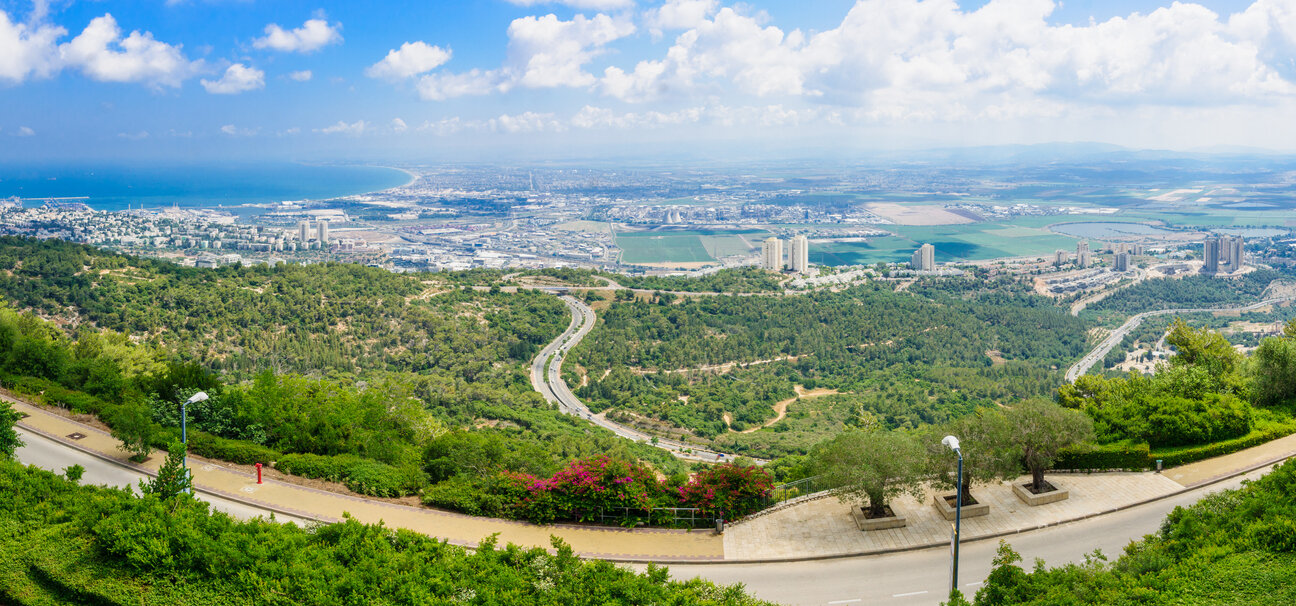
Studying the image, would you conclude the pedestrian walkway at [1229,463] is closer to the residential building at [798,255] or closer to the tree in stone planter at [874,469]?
the tree in stone planter at [874,469]

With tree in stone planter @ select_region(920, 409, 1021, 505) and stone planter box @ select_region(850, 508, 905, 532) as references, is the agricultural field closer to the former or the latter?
tree in stone planter @ select_region(920, 409, 1021, 505)

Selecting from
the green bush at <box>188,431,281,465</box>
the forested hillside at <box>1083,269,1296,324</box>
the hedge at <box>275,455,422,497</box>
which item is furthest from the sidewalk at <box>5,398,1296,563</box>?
the forested hillside at <box>1083,269,1296,324</box>

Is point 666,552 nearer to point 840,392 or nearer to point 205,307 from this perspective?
point 840,392

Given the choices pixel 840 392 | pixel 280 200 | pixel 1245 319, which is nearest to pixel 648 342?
pixel 840 392

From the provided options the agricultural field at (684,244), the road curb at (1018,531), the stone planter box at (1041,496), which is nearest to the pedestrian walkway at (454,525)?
the road curb at (1018,531)

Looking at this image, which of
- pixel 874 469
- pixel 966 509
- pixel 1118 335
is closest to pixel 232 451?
pixel 874 469

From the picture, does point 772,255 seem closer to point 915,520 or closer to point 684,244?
point 684,244
